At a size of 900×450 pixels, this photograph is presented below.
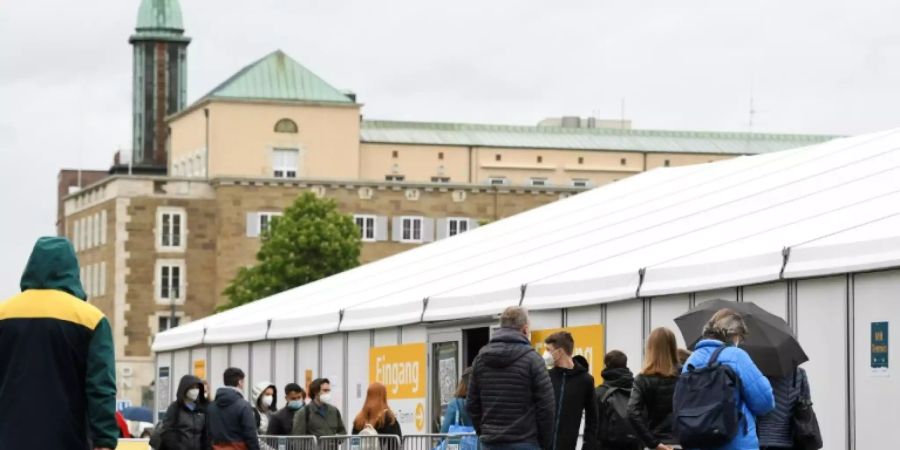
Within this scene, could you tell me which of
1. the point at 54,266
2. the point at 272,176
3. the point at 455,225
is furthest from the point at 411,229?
the point at 54,266

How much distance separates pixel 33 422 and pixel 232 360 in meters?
28.4

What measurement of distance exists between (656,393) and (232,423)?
517 cm

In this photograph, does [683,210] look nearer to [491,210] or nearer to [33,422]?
[33,422]

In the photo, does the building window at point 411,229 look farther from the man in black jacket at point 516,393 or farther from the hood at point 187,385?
the man in black jacket at point 516,393

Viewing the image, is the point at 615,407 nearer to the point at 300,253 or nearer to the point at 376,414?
the point at 376,414

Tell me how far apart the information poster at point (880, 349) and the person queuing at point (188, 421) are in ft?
19.0

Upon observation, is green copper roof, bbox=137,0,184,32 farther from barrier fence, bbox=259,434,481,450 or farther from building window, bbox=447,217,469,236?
barrier fence, bbox=259,434,481,450

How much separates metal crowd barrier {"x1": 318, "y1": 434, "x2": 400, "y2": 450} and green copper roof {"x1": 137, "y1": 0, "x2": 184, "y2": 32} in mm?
134854

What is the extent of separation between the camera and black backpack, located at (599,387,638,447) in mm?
17391

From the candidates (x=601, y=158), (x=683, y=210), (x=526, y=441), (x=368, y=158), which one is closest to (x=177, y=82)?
(x=368, y=158)

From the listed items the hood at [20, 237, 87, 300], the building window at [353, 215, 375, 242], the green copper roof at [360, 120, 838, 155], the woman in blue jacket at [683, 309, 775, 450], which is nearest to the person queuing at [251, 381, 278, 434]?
the woman in blue jacket at [683, 309, 775, 450]

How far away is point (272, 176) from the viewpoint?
140 m

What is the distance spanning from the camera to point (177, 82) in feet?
510

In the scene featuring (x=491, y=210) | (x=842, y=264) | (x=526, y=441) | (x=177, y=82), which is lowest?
(x=526, y=441)
